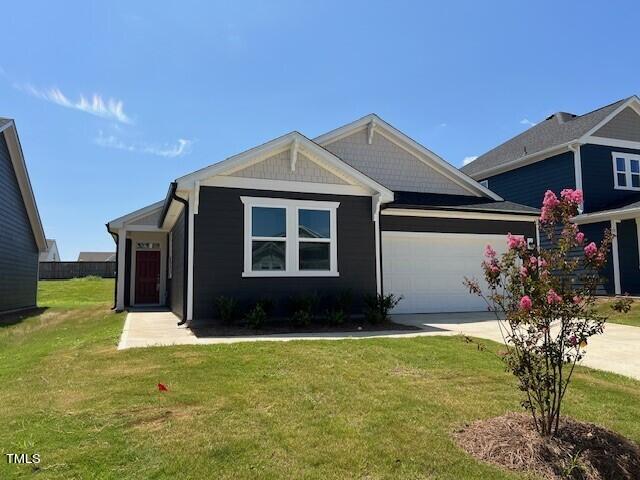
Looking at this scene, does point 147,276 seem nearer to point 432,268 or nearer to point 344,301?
point 344,301

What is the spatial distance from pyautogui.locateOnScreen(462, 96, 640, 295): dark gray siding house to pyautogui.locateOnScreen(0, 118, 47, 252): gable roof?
772 inches

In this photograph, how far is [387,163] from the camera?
15648 mm

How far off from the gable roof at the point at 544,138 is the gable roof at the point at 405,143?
508cm

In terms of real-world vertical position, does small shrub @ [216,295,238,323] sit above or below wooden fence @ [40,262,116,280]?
below

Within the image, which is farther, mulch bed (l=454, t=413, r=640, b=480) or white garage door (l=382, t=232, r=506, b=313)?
white garage door (l=382, t=232, r=506, b=313)

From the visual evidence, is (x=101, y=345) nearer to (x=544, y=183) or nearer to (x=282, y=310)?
(x=282, y=310)

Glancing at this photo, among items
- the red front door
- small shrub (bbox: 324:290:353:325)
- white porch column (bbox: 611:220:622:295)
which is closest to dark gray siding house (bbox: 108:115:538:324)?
small shrub (bbox: 324:290:353:325)

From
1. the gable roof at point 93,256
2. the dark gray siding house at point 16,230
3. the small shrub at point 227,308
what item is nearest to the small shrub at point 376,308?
the small shrub at point 227,308

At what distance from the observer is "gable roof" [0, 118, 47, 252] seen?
1535 cm

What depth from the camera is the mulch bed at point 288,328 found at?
926 centimetres

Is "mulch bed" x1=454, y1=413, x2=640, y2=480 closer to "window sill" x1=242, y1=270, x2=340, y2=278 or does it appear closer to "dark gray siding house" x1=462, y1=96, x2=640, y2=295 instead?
"window sill" x1=242, y1=270, x2=340, y2=278

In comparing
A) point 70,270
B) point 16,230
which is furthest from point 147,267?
point 70,270

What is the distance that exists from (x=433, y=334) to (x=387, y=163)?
7881 mm

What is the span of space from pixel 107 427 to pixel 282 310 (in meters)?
6.69
